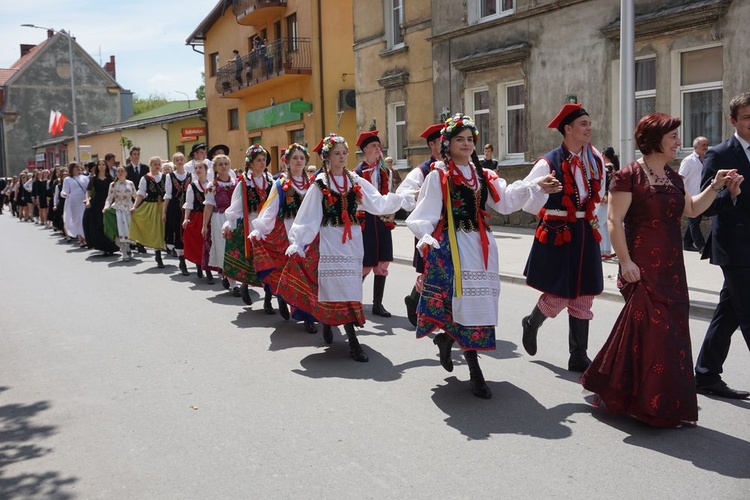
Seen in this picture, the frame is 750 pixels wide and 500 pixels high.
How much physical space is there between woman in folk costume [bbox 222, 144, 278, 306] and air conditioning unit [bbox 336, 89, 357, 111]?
19.9 m

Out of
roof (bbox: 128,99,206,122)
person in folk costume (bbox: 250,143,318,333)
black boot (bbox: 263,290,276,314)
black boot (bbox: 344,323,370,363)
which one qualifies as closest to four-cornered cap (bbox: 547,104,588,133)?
black boot (bbox: 344,323,370,363)

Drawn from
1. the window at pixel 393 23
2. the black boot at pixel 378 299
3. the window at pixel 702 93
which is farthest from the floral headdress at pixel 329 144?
the window at pixel 393 23

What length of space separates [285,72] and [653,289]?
2681cm

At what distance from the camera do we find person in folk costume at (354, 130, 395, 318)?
9.00 m

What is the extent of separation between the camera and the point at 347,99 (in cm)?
2969

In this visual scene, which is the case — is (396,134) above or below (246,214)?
above

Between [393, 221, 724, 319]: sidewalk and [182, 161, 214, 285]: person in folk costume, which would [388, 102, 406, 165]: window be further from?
[182, 161, 214, 285]: person in folk costume

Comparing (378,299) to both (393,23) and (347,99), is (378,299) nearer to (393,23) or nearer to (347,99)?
(393,23)

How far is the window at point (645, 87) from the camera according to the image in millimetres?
15883

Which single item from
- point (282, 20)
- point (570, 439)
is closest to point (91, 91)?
point (282, 20)

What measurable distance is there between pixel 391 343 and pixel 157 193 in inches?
339

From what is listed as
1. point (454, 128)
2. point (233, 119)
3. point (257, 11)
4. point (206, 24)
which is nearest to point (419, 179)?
point (454, 128)

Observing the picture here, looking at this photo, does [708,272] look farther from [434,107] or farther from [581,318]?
[434,107]

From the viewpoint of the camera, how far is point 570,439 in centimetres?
482
